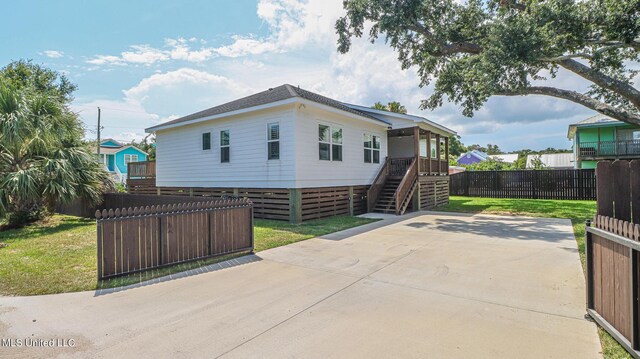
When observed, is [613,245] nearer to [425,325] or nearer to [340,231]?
[425,325]

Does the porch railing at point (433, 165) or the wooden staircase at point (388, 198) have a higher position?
the porch railing at point (433, 165)

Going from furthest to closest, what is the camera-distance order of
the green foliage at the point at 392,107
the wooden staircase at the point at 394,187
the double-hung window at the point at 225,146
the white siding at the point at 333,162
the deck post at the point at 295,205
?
the green foliage at the point at 392,107, the wooden staircase at the point at 394,187, the double-hung window at the point at 225,146, the white siding at the point at 333,162, the deck post at the point at 295,205

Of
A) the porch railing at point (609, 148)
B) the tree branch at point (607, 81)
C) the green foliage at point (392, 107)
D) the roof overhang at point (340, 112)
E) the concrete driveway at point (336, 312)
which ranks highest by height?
the green foliage at point (392, 107)

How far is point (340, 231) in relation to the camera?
29.0ft

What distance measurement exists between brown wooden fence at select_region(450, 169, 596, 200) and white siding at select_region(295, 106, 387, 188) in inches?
423

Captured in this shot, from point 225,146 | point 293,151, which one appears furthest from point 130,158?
point 293,151

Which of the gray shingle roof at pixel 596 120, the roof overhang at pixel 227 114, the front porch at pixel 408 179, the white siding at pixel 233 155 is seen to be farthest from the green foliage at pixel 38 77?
the gray shingle roof at pixel 596 120

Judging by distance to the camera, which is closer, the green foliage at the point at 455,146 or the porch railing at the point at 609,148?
the porch railing at the point at 609,148

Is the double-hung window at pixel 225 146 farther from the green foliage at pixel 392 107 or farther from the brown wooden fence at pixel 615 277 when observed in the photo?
the green foliage at pixel 392 107

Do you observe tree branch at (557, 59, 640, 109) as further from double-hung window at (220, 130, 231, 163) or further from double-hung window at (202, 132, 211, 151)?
double-hung window at (202, 132, 211, 151)

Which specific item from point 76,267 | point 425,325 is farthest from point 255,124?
point 425,325

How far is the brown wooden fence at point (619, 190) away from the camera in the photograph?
11.0ft

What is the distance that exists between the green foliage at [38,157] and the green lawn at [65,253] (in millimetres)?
901

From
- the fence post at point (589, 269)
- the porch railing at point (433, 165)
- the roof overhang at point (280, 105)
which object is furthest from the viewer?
the porch railing at point (433, 165)
